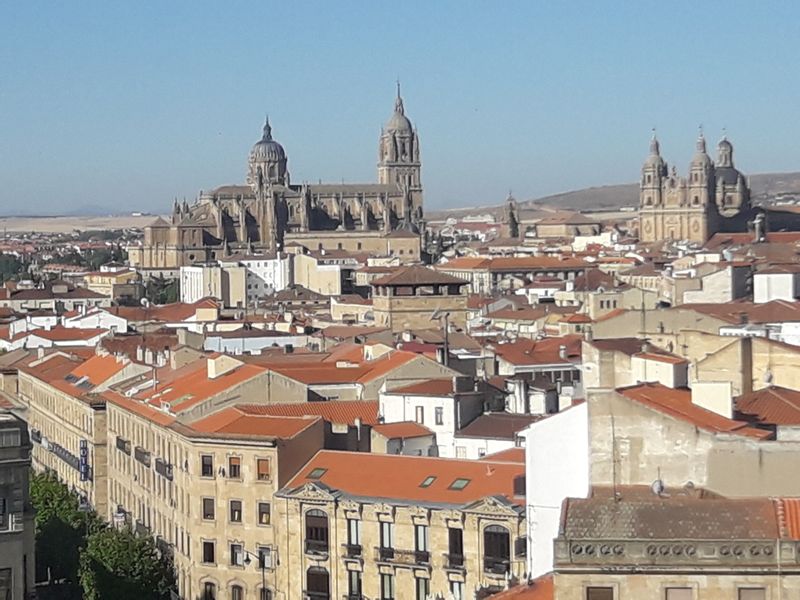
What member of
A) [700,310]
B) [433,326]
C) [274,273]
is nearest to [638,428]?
[700,310]

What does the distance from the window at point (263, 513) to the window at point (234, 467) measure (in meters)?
1.25

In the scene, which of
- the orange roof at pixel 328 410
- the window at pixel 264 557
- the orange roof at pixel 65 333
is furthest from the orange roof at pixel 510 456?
the orange roof at pixel 65 333

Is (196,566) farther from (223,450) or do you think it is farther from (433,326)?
(433,326)

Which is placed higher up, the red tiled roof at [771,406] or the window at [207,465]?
the red tiled roof at [771,406]

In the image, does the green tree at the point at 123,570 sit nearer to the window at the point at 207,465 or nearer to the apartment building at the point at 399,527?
the window at the point at 207,465

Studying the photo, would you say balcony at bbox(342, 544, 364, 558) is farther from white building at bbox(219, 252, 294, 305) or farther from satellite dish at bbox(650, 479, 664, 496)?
white building at bbox(219, 252, 294, 305)

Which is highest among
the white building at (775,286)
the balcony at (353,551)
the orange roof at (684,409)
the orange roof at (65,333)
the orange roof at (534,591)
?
the orange roof at (684,409)

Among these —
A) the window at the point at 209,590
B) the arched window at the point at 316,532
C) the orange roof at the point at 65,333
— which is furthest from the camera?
the orange roof at the point at 65,333

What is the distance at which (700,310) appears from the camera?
6488 centimetres

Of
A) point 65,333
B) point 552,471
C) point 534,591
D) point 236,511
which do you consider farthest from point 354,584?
point 65,333

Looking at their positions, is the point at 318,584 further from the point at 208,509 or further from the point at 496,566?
the point at 208,509

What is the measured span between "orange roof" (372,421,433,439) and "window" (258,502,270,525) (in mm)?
3867

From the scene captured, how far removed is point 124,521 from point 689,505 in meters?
39.4

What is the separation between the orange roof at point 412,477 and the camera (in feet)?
136
